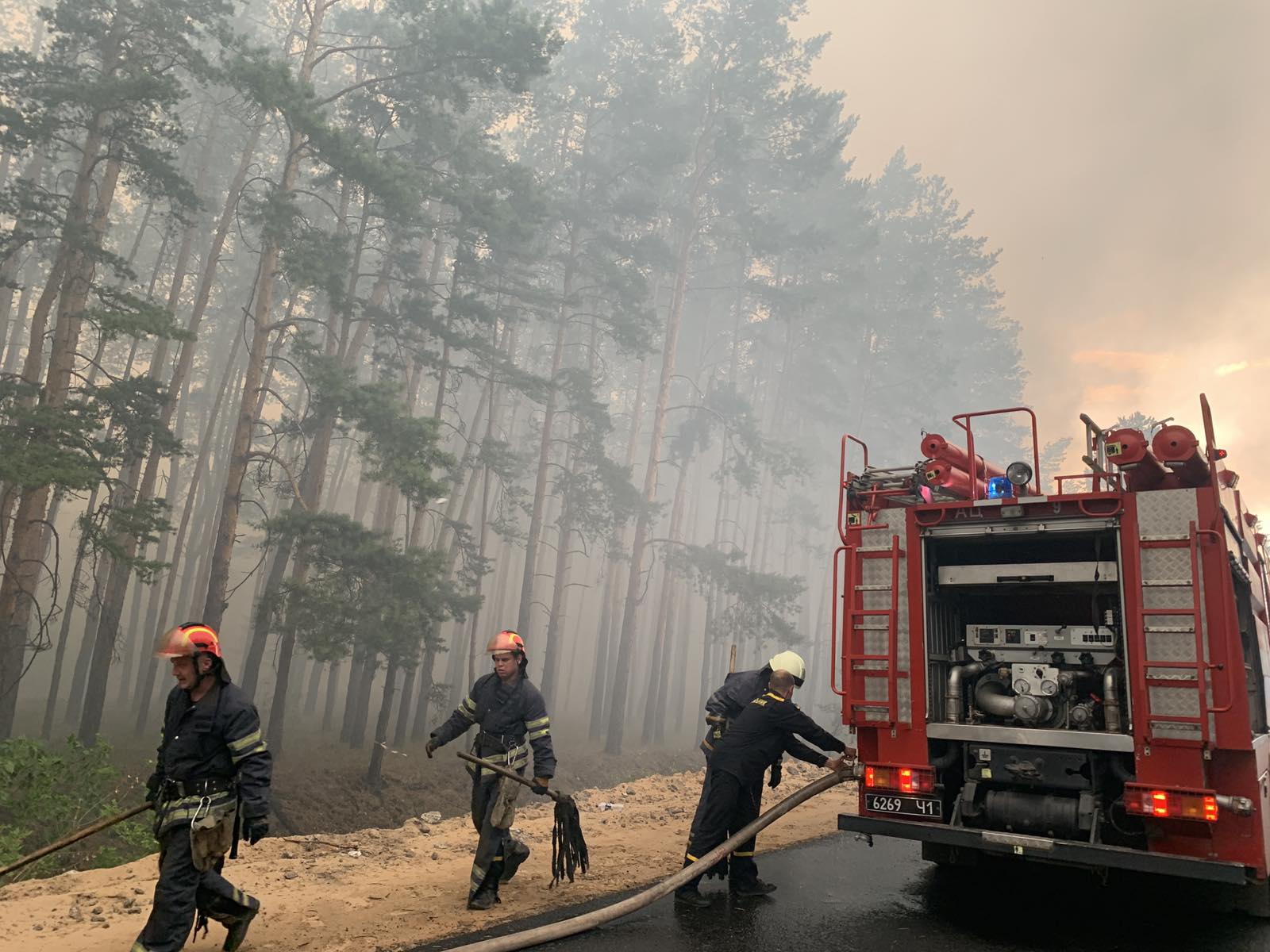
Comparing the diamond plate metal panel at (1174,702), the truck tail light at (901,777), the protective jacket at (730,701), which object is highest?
the diamond plate metal panel at (1174,702)

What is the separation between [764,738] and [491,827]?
2136 mm

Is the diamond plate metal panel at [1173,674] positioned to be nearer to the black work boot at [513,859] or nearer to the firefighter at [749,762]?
the firefighter at [749,762]

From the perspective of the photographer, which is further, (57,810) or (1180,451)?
(57,810)

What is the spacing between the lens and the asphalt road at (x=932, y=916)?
5.40 metres

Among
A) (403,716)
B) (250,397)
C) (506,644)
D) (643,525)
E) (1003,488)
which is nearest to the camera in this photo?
(506,644)

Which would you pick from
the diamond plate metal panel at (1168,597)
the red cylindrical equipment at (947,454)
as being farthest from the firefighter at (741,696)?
the diamond plate metal panel at (1168,597)

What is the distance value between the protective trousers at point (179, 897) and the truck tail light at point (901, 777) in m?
4.19

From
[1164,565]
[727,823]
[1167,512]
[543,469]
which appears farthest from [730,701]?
[543,469]

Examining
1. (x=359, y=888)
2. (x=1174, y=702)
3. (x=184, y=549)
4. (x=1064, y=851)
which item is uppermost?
(x=184, y=549)

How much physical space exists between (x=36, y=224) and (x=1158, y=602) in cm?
1582

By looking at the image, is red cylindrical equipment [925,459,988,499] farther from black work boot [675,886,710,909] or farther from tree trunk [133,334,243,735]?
tree trunk [133,334,243,735]

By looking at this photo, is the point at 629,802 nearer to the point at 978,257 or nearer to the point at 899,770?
the point at 899,770

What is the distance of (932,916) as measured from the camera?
6133mm

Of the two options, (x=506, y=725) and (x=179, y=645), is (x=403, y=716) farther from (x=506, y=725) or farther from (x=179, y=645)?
(x=179, y=645)
